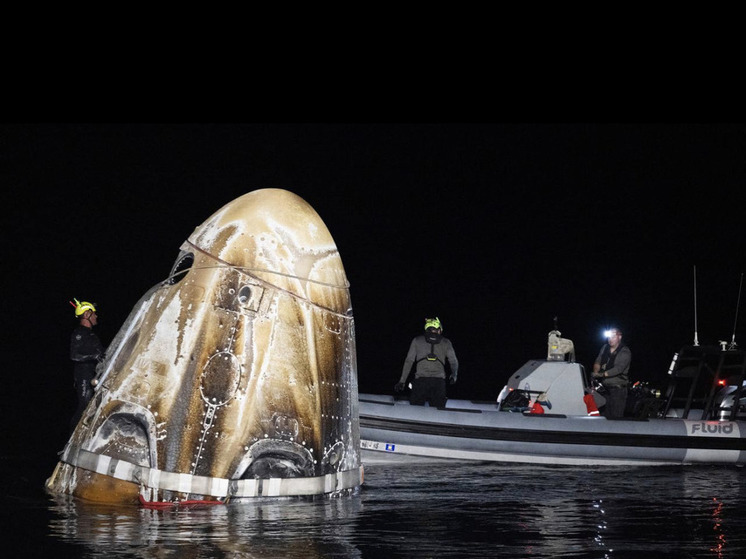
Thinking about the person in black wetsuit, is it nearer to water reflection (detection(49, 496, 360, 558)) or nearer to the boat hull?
water reflection (detection(49, 496, 360, 558))

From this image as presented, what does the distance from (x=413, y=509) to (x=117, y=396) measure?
2.73 m

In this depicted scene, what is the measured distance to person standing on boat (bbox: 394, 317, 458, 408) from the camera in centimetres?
1294

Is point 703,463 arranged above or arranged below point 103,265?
below

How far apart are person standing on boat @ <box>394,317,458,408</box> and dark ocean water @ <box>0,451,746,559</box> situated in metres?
2.37

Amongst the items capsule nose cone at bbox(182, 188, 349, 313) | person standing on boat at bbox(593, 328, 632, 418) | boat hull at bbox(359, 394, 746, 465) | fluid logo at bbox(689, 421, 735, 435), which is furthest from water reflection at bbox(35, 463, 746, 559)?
person standing on boat at bbox(593, 328, 632, 418)

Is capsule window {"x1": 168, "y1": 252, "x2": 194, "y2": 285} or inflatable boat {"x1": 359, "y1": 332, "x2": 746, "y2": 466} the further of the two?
inflatable boat {"x1": 359, "y1": 332, "x2": 746, "y2": 466}

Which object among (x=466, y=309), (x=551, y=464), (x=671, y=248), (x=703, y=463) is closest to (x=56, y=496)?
(x=551, y=464)

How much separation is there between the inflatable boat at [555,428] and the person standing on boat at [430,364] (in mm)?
250

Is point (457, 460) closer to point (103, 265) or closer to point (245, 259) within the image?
point (245, 259)

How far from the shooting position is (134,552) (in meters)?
6.56

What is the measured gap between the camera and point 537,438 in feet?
43.0

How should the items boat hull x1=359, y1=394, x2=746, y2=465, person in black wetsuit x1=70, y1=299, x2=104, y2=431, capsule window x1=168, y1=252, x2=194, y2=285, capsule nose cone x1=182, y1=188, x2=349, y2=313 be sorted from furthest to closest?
boat hull x1=359, y1=394, x2=746, y2=465, person in black wetsuit x1=70, y1=299, x2=104, y2=431, capsule window x1=168, y1=252, x2=194, y2=285, capsule nose cone x1=182, y1=188, x2=349, y2=313

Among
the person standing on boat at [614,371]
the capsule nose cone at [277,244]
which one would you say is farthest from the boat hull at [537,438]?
the capsule nose cone at [277,244]

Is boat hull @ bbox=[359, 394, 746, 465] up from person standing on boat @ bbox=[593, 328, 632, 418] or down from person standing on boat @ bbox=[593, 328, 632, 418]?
down
